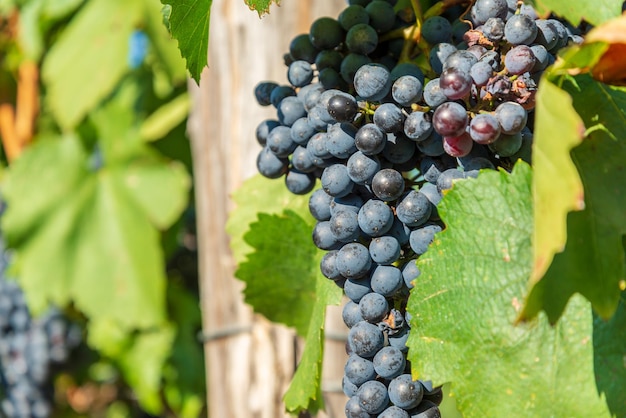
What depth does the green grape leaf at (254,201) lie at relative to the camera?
907 mm

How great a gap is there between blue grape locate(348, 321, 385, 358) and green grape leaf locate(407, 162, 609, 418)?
3cm

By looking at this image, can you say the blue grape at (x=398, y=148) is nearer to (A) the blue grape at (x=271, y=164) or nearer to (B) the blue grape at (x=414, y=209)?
(B) the blue grape at (x=414, y=209)

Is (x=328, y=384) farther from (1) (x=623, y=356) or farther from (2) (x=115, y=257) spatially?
(2) (x=115, y=257)

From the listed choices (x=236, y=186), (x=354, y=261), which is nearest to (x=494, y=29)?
(x=354, y=261)

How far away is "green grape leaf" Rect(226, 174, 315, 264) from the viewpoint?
0.91m

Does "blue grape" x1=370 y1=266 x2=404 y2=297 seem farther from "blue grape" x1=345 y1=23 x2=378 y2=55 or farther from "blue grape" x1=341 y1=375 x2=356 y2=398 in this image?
"blue grape" x1=345 y1=23 x2=378 y2=55

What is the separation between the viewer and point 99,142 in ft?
6.63

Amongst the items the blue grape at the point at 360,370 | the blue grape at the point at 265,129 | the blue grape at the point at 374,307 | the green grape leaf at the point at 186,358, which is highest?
the blue grape at the point at 265,129

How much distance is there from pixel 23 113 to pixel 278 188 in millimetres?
1499

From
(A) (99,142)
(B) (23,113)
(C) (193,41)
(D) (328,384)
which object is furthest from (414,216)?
(B) (23,113)

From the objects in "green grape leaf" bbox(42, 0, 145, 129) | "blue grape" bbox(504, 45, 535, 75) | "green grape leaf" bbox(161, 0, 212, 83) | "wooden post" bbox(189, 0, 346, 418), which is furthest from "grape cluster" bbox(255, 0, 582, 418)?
"green grape leaf" bbox(42, 0, 145, 129)

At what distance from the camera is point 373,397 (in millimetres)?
645

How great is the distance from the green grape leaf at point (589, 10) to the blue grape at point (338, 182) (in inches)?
8.7

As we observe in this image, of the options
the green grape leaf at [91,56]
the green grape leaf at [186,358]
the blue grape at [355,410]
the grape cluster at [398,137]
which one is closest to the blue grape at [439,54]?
the grape cluster at [398,137]
